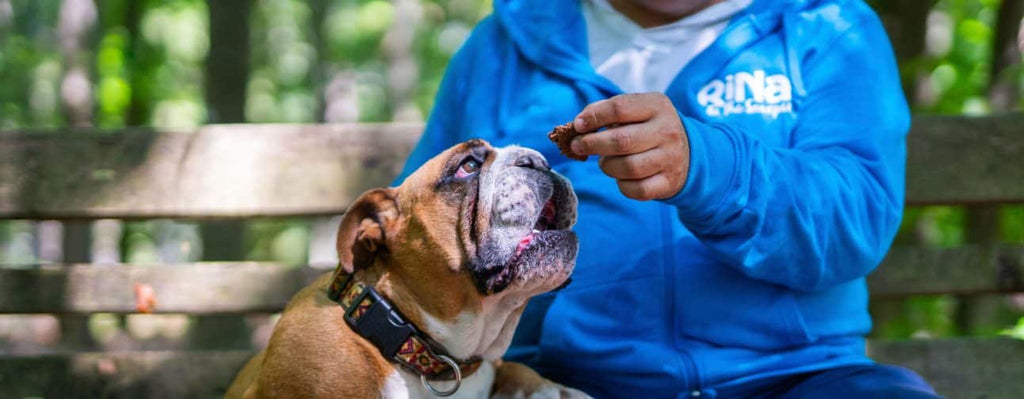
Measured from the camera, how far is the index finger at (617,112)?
170 cm

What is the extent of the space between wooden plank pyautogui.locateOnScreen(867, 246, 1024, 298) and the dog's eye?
1455mm

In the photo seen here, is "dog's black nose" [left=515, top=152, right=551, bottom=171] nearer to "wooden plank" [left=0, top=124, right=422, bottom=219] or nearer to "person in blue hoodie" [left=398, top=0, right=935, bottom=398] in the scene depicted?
"person in blue hoodie" [left=398, top=0, right=935, bottom=398]

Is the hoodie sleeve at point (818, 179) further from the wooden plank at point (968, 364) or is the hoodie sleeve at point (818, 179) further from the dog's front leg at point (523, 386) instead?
the wooden plank at point (968, 364)

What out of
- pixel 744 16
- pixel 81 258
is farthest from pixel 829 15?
pixel 81 258

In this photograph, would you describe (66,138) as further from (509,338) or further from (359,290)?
(509,338)

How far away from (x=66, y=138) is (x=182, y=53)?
11.5 m

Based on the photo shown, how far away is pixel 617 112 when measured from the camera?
1697 millimetres

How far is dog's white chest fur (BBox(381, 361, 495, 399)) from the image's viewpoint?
1990 mm

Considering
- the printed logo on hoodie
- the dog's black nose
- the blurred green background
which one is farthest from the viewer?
the blurred green background

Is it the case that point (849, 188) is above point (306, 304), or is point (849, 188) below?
above

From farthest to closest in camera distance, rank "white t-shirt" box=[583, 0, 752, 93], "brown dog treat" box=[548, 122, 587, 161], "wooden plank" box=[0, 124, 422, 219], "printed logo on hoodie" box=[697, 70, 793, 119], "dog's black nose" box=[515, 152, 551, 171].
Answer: "wooden plank" box=[0, 124, 422, 219], "white t-shirt" box=[583, 0, 752, 93], "printed logo on hoodie" box=[697, 70, 793, 119], "dog's black nose" box=[515, 152, 551, 171], "brown dog treat" box=[548, 122, 587, 161]

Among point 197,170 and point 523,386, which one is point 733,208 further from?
point 197,170

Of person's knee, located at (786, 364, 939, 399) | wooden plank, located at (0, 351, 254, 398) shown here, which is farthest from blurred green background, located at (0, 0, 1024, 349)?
person's knee, located at (786, 364, 939, 399)

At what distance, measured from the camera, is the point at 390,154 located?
2996mm
